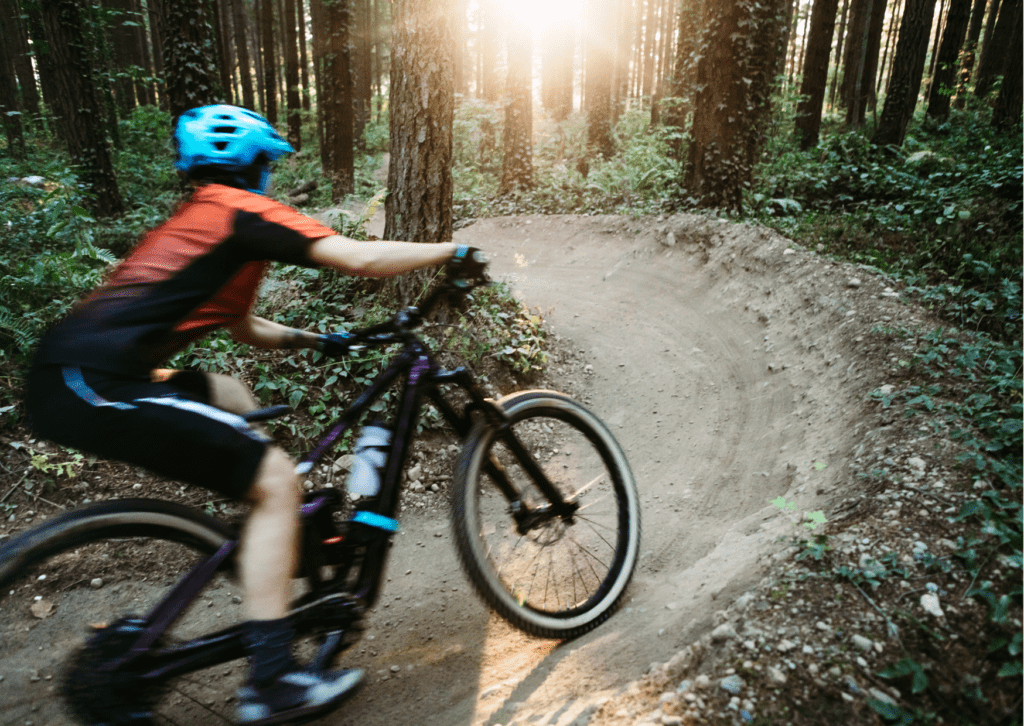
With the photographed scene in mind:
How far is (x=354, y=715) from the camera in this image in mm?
2793

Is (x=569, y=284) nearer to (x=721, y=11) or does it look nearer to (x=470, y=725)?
(x=721, y=11)

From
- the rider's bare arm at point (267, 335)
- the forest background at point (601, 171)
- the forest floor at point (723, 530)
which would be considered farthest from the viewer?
the forest background at point (601, 171)

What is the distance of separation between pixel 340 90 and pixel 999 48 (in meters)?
17.4

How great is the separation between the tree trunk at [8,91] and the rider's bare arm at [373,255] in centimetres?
1908

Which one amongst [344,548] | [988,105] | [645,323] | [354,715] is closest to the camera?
[344,548]

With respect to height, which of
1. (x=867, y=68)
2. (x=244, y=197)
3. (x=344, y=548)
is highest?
(x=867, y=68)

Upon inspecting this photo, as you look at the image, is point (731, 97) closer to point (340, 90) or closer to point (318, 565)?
point (318, 565)

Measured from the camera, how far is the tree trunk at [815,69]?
1259 cm

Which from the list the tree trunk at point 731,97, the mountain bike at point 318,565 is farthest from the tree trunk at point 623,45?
the mountain bike at point 318,565

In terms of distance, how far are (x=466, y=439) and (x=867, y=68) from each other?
19.6 metres

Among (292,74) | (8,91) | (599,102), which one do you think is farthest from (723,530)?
(8,91)

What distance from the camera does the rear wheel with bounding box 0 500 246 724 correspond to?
2.10m

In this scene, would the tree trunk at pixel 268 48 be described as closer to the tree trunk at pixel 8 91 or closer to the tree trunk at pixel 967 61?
the tree trunk at pixel 8 91

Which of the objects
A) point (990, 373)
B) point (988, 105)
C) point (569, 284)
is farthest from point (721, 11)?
point (988, 105)
